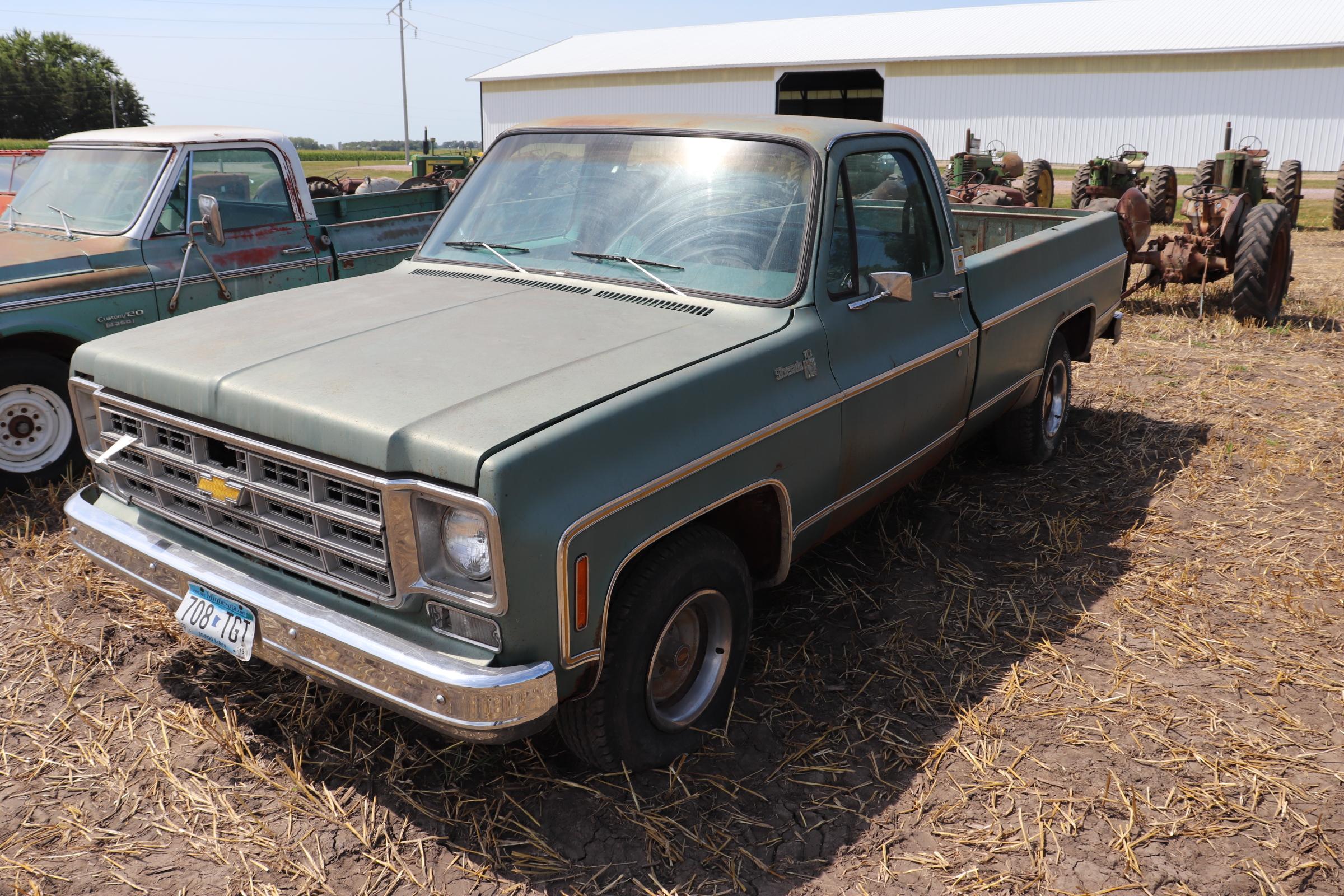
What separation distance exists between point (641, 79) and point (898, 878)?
124 feet

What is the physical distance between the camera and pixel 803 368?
132 inches

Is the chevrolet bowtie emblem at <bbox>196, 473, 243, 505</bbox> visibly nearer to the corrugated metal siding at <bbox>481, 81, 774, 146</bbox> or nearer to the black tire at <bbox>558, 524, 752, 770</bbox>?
the black tire at <bbox>558, 524, 752, 770</bbox>

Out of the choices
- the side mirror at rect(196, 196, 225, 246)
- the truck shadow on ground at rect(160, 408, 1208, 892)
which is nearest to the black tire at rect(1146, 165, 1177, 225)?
the truck shadow on ground at rect(160, 408, 1208, 892)

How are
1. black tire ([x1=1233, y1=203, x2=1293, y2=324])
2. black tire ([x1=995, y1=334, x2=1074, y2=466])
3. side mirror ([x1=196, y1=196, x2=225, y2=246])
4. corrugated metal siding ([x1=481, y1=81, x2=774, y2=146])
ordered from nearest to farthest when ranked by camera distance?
black tire ([x1=995, y1=334, x2=1074, y2=466]), side mirror ([x1=196, y1=196, x2=225, y2=246]), black tire ([x1=1233, y1=203, x2=1293, y2=324]), corrugated metal siding ([x1=481, y1=81, x2=774, y2=146])

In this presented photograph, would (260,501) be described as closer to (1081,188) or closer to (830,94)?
(1081,188)

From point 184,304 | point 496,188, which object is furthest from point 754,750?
point 184,304

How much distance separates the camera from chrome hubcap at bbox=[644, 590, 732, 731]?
3.14m

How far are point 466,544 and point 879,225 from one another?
226cm

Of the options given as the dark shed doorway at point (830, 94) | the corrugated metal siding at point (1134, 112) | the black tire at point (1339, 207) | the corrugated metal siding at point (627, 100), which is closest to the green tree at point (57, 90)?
the corrugated metal siding at point (627, 100)

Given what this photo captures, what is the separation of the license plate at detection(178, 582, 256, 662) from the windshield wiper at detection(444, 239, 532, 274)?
65.7 inches

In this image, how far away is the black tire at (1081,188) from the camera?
54.7 ft

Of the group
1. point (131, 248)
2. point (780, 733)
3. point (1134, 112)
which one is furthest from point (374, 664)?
point (1134, 112)

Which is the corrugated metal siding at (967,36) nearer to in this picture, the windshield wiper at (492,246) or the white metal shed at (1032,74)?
the white metal shed at (1032,74)

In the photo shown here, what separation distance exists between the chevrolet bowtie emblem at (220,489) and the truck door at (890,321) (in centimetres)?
195
